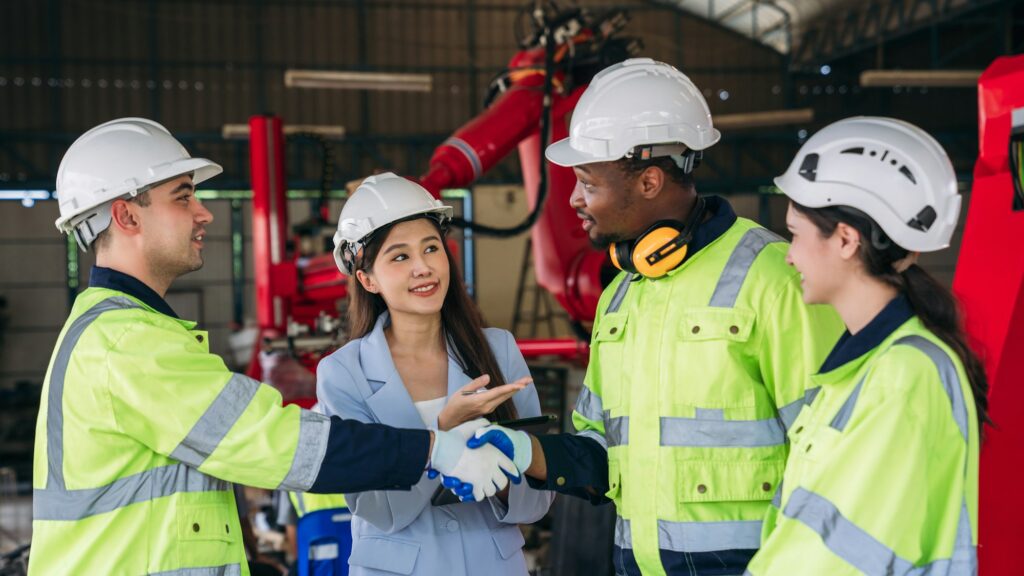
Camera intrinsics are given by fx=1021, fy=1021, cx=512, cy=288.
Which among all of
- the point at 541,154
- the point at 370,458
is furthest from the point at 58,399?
the point at 541,154

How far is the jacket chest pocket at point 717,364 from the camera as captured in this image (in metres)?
2.49

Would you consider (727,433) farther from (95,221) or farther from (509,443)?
(95,221)

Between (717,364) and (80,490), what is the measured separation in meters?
1.59

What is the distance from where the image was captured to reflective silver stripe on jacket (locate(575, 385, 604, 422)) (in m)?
2.93

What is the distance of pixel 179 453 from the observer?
250cm

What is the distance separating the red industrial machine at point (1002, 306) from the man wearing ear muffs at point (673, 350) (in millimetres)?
692

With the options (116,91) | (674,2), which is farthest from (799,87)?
(116,91)

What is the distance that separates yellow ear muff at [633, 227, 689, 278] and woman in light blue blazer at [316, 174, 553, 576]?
0.57 metres

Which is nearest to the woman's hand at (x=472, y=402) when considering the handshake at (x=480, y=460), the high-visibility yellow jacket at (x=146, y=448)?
the handshake at (x=480, y=460)

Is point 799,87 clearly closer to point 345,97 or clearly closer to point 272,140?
point 345,97

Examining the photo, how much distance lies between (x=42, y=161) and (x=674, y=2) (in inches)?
595

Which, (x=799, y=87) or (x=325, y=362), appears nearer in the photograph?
(x=325, y=362)

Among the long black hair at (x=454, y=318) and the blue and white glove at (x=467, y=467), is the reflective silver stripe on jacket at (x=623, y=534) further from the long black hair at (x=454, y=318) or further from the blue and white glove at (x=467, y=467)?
the long black hair at (x=454, y=318)

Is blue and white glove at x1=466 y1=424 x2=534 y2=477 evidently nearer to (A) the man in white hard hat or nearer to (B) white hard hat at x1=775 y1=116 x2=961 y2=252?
(A) the man in white hard hat
